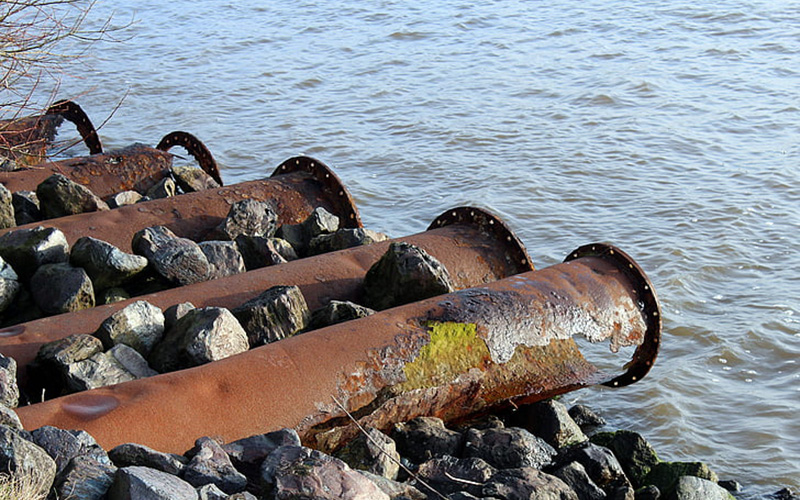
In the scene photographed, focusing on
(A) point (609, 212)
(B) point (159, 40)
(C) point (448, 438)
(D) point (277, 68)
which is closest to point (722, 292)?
(A) point (609, 212)

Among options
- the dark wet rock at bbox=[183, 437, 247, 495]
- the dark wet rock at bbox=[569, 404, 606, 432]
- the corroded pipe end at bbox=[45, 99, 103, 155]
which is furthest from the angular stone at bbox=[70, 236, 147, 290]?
the corroded pipe end at bbox=[45, 99, 103, 155]

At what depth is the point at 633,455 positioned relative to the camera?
16.1 ft

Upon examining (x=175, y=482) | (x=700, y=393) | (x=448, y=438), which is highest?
(x=175, y=482)

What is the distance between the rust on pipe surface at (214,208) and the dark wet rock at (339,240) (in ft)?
2.19

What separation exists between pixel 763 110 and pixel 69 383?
10.7 metres

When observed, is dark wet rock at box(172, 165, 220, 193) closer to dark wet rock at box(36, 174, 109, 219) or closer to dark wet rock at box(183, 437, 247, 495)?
dark wet rock at box(36, 174, 109, 219)

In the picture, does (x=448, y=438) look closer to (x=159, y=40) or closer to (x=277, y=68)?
(x=277, y=68)

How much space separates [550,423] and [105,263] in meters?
2.80

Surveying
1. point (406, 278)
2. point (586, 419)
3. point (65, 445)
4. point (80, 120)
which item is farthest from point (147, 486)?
point (80, 120)

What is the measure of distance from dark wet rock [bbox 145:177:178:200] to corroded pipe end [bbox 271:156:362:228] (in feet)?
3.15

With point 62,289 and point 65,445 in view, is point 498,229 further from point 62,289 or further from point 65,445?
point 65,445

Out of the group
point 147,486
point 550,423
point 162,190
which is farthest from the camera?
point 162,190

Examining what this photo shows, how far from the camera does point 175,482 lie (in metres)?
3.01

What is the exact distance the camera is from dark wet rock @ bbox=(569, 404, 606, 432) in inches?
228
